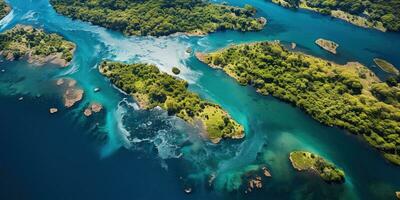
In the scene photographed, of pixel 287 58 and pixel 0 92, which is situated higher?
pixel 287 58

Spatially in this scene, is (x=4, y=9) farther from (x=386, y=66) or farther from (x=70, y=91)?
(x=386, y=66)

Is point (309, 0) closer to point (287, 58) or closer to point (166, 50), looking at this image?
point (287, 58)

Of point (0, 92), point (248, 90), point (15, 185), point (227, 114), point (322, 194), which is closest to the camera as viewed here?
point (322, 194)

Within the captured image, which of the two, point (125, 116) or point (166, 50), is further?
point (166, 50)

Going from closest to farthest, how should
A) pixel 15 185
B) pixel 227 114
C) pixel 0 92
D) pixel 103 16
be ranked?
pixel 15 185 → pixel 227 114 → pixel 0 92 → pixel 103 16

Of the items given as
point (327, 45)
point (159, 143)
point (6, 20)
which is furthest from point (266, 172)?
point (6, 20)

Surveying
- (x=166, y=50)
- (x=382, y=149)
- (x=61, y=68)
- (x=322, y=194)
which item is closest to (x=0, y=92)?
(x=61, y=68)
